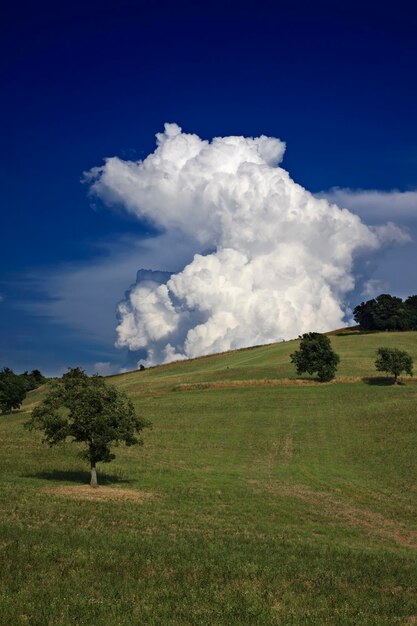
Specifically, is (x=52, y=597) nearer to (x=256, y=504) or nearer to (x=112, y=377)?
(x=256, y=504)

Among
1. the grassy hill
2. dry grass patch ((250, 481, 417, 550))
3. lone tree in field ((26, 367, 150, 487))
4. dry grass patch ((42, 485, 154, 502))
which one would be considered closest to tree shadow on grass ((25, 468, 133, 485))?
the grassy hill

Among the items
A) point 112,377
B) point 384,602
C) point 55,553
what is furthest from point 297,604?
point 112,377

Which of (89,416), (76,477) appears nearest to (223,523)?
(89,416)

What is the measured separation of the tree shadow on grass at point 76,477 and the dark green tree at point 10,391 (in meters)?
69.4

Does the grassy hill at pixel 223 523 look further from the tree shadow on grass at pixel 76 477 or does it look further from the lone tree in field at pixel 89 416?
the lone tree in field at pixel 89 416

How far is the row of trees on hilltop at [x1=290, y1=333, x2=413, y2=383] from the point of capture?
370ft

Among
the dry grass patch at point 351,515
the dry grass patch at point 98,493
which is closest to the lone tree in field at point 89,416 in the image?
the dry grass patch at point 98,493

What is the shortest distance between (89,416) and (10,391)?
262 feet

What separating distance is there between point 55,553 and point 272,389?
90356 millimetres

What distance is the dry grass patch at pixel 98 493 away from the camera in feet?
135

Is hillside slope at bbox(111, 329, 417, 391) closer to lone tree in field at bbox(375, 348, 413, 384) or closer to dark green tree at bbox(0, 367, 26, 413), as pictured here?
lone tree in field at bbox(375, 348, 413, 384)

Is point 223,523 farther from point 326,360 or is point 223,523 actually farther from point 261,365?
point 261,365

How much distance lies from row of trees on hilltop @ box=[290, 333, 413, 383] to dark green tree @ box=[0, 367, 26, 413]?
2188 inches

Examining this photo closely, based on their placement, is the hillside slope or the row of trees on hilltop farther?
the hillside slope
